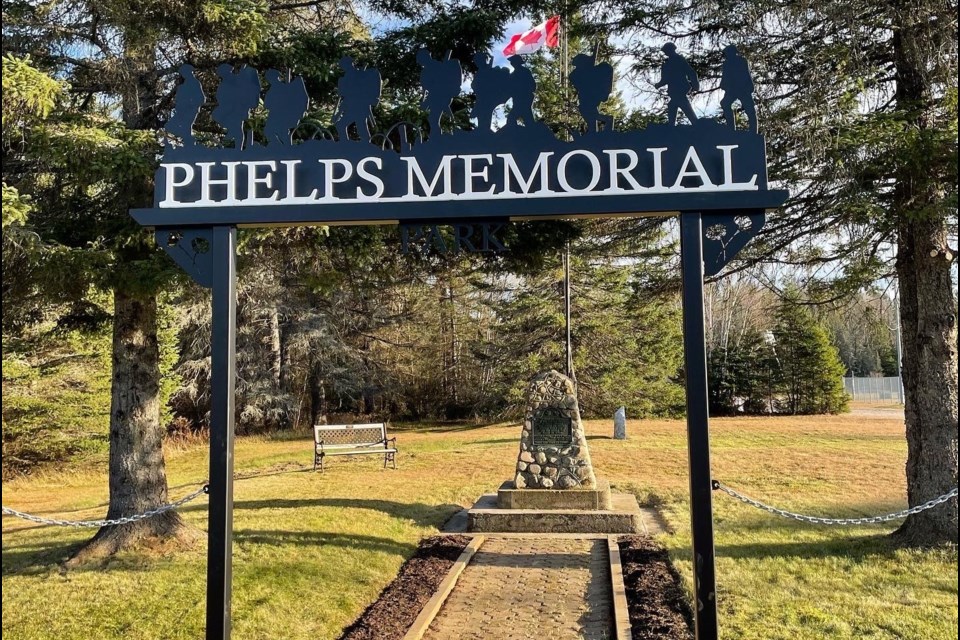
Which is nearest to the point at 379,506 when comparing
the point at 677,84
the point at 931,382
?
the point at 931,382

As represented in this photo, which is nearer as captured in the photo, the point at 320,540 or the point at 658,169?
the point at 658,169

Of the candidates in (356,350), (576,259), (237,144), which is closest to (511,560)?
(237,144)

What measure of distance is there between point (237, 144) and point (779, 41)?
19.5 ft

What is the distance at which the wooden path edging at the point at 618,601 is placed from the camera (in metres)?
5.22

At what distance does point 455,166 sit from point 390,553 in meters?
5.34

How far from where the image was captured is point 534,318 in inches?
986

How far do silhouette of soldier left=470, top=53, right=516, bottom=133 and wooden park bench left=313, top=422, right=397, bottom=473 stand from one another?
11320 mm

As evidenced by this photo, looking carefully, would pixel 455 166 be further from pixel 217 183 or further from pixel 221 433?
pixel 221 433

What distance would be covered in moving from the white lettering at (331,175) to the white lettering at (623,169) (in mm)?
1404

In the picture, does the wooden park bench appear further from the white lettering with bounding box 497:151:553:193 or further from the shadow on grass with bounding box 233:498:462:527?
the white lettering with bounding box 497:151:553:193

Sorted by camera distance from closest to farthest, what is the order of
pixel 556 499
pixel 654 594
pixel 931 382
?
1. pixel 654 594
2. pixel 931 382
3. pixel 556 499

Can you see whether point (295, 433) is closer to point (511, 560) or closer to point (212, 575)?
point (511, 560)

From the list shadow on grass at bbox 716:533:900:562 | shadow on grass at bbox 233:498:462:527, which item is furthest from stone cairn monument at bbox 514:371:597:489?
shadow on grass at bbox 716:533:900:562

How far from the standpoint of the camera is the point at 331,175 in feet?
12.5
